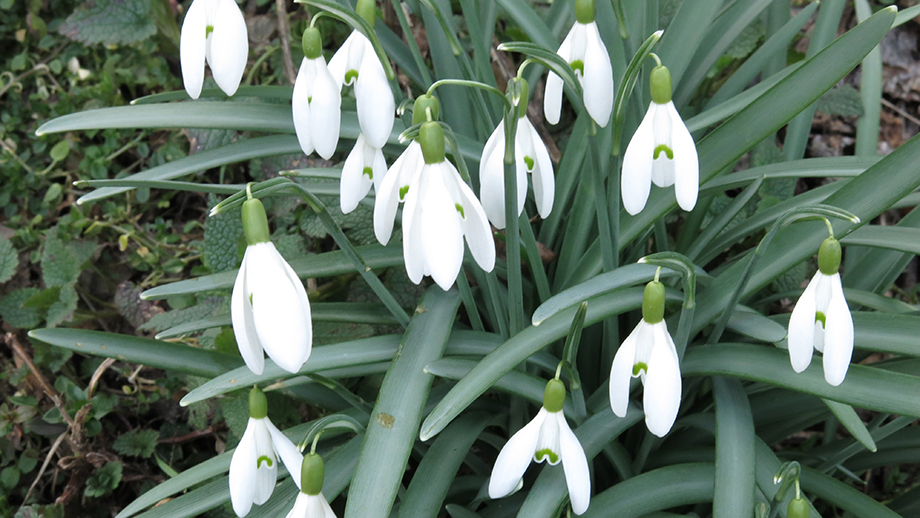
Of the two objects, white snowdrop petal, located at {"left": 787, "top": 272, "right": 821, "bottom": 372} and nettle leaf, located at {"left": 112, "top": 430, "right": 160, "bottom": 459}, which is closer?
white snowdrop petal, located at {"left": 787, "top": 272, "right": 821, "bottom": 372}

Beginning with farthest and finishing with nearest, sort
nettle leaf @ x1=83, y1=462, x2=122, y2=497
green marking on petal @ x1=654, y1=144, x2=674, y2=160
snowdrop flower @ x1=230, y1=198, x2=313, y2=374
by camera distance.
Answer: nettle leaf @ x1=83, y1=462, x2=122, y2=497 → green marking on petal @ x1=654, y1=144, x2=674, y2=160 → snowdrop flower @ x1=230, y1=198, x2=313, y2=374

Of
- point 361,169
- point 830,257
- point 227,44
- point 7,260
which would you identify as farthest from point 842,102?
point 7,260

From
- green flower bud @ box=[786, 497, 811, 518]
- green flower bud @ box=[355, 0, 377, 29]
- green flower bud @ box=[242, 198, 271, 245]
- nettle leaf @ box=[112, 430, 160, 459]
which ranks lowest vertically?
nettle leaf @ box=[112, 430, 160, 459]

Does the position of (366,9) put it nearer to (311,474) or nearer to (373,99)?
(373,99)

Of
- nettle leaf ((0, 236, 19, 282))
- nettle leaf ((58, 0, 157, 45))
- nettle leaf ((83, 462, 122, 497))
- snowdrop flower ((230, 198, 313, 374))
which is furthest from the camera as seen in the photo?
nettle leaf ((58, 0, 157, 45))

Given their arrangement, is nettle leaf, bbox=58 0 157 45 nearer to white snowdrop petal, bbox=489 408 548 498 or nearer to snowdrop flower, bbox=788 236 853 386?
white snowdrop petal, bbox=489 408 548 498

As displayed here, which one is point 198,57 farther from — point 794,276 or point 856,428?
point 794,276

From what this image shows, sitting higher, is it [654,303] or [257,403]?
[654,303]

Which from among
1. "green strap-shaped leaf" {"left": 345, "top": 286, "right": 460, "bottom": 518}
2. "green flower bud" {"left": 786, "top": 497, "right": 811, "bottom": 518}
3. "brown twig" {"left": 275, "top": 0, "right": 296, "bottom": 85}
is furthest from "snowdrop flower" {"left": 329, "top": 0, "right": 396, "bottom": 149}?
"brown twig" {"left": 275, "top": 0, "right": 296, "bottom": 85}
